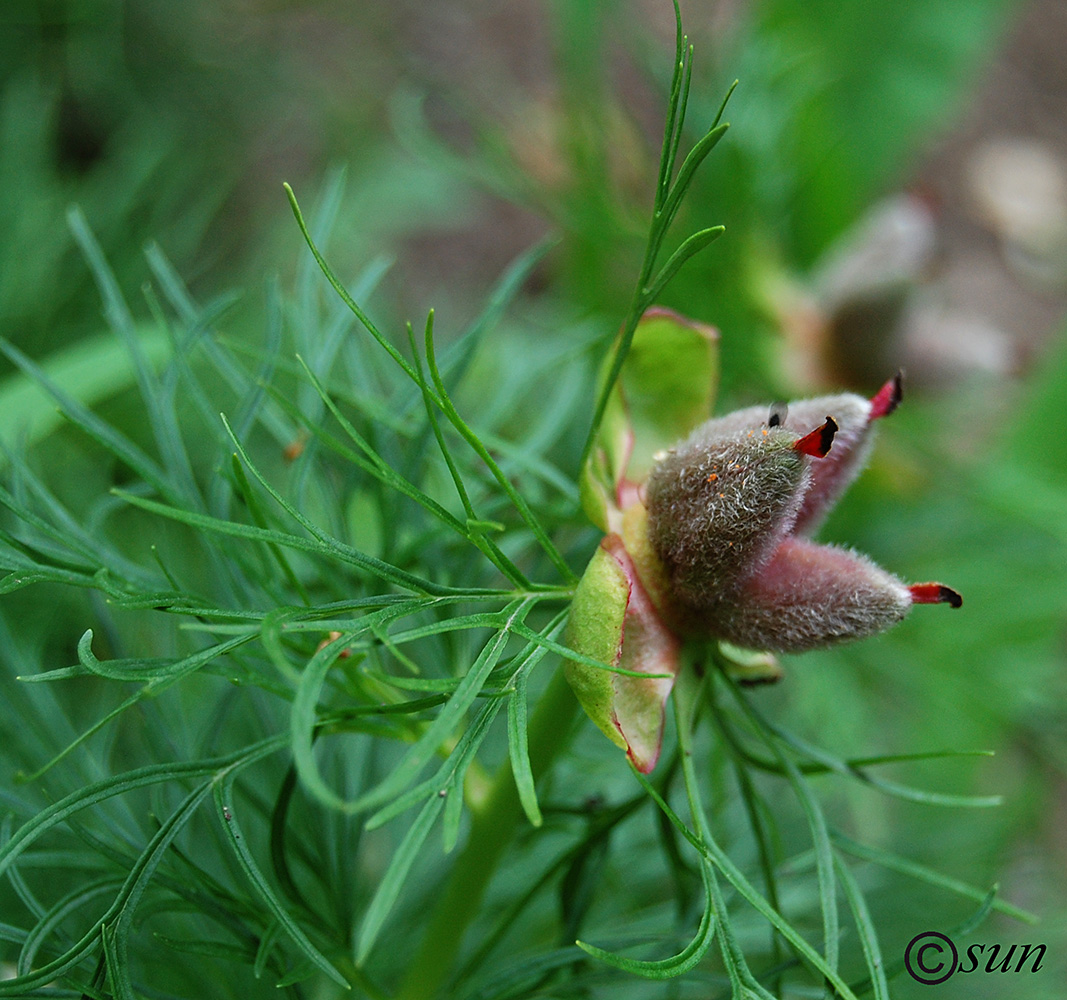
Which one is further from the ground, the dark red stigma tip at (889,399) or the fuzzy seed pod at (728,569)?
the dark red stigma tip at (889,399)

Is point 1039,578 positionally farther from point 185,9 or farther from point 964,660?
point 185,9

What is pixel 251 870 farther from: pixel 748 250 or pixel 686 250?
pixel 748 250

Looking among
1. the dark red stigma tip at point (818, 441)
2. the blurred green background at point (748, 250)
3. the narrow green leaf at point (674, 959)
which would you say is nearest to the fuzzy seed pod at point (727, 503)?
the dark red stigma tip at point (818, 441)

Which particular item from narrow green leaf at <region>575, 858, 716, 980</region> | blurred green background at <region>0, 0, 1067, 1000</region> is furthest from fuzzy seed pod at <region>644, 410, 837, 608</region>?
blurred green background at <region>0, 0, 1067, 1000</region>

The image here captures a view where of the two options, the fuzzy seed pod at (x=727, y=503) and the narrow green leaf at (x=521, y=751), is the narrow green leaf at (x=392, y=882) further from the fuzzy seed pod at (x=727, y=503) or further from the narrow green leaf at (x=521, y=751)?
the fuzzy seed pod at (x=727, y=503)

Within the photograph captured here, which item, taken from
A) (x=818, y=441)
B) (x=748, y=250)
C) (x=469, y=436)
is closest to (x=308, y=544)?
(x=469, y=436)
